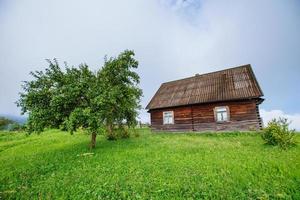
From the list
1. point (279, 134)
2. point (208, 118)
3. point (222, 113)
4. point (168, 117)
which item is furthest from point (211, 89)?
point (279, 134)

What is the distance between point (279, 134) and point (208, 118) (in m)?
8.50

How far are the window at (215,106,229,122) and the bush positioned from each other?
21.1 feet

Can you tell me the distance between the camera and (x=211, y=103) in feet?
66.3

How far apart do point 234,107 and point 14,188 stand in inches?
696

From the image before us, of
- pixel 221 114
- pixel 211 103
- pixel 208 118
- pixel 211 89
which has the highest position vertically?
pixel 211 89

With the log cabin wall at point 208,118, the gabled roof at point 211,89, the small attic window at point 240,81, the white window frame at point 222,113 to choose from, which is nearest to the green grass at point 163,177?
the log cabin wall at point 208,118

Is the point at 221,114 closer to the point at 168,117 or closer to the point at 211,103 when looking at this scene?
the point at 211,103

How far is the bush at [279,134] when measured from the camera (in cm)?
1186

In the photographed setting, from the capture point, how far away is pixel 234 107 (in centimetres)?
1900

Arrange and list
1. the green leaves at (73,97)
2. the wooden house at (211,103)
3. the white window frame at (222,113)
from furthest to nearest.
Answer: the white window frame at (222,113) < the wooden house at (211,103) < the green leaves at (73,97)

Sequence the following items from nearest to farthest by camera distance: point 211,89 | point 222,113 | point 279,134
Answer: point 279,134, point 222,113, point 211,89

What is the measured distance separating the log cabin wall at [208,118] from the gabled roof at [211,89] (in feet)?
2.30

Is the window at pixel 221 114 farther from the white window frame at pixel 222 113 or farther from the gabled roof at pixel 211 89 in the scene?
the gabled roof at pixel 211 89

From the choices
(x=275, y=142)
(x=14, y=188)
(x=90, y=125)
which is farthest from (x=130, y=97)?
(x=275, y=142)
